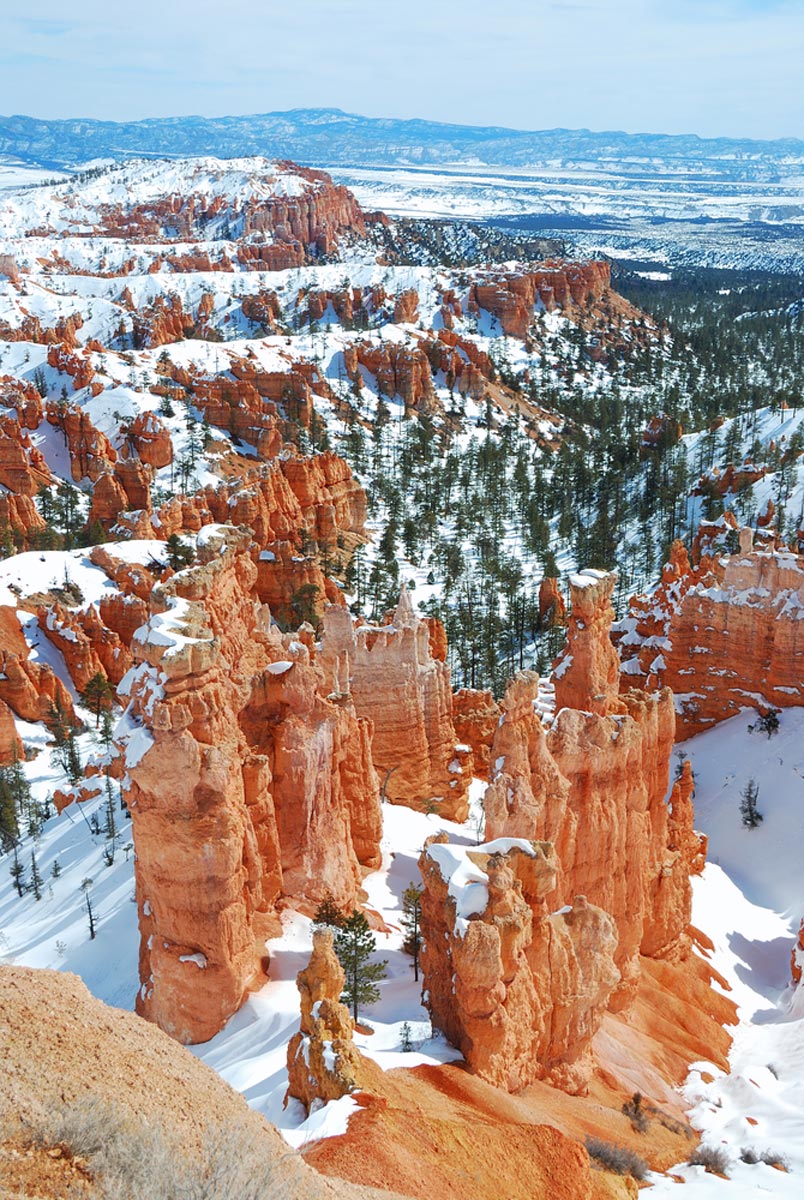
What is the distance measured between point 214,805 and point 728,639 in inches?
→ 1145

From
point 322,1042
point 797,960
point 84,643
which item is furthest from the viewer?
point 84,643

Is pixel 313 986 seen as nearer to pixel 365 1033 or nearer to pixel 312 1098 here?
pixel 312 1098

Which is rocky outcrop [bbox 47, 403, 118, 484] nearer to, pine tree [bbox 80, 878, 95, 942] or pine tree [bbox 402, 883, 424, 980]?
pine tree [bbox 80, 878, 95, 942]

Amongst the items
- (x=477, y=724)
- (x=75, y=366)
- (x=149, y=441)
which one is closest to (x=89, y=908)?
(x=477, y=724)

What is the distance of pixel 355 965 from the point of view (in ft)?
54.3

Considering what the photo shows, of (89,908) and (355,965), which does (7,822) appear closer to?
(89,908)

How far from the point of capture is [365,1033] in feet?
52.1

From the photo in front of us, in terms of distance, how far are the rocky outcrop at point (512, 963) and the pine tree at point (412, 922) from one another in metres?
2.40

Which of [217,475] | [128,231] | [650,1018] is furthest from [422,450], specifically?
[128,231]

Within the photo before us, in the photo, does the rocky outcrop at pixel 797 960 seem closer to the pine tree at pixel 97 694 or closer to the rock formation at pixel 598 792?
the rock formation at pixel 598 792

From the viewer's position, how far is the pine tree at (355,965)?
1659 centimetres

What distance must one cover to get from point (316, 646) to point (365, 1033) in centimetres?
1417

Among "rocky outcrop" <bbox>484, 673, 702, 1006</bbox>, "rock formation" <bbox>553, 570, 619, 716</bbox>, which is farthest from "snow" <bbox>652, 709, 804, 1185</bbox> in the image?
"rock formation" <bbox>553, 570, 619, 716</bbox>

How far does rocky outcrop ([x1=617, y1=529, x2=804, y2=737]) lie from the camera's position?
126 ft
